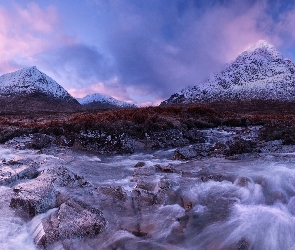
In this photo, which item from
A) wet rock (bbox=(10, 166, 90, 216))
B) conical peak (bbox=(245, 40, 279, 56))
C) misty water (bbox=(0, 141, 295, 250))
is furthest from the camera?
conical peak (bbox=(245, 40, 279, 56))

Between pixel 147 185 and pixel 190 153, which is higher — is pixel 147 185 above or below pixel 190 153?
below

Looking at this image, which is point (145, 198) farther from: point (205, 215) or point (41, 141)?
point (41, 141)

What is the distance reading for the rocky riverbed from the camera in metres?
5.05

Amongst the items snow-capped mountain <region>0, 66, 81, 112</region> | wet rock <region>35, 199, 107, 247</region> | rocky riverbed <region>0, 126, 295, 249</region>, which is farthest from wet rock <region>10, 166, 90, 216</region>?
snow-capped mountain <region>0, 66, 81, 112</region>

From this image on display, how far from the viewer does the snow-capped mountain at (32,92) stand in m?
77.7

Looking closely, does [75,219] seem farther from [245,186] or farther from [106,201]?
[245,186]

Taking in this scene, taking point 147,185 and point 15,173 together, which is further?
point 15,173

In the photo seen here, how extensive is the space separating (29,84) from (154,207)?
338 ft

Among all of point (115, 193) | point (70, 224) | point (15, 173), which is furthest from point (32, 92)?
point (70, 224)

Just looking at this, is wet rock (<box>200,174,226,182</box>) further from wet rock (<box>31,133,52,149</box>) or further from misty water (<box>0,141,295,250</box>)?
wet rock (<box>31,133,52,149</box>)

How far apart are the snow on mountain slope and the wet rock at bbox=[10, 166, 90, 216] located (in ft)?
299

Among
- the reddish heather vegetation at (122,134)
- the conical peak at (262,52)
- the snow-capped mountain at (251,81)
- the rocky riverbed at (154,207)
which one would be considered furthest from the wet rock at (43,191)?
the conical peak at (262,52)

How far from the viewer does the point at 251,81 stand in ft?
320

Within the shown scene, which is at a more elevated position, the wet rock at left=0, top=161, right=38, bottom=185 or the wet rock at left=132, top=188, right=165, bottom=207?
the wet rock at left=0, top=161, right=38, bottom=185
